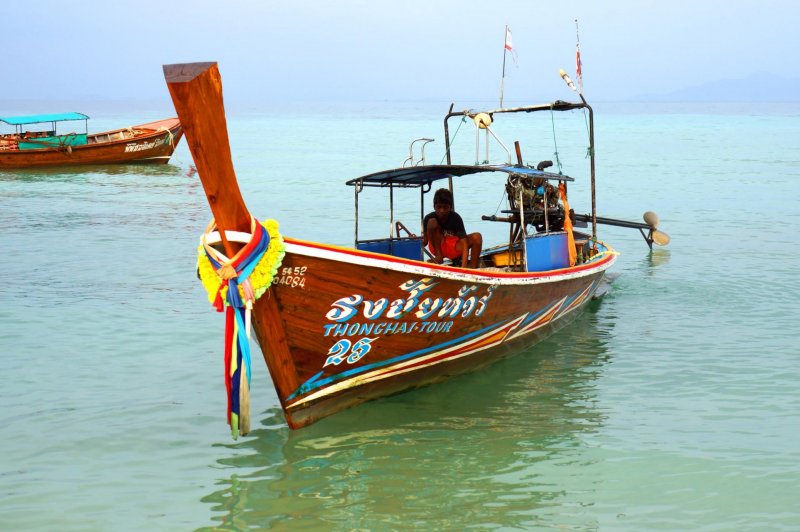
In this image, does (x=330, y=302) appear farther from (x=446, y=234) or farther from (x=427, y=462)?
(x=446, y=234)

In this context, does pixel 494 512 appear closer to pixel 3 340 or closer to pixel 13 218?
pixel 3 340

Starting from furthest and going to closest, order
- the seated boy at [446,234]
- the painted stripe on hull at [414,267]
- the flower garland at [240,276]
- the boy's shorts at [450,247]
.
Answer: the boy's shorts at [450,247] < the seated boy at [446,234] < the painted stripe on hull at [414,267] < the flower garland at [240,276]

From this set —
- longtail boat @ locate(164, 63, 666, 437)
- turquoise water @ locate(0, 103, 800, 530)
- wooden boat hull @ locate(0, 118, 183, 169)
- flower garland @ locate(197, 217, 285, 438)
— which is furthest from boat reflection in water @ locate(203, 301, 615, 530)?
wooden boat hull @ locate(0, 118, 183, 169)

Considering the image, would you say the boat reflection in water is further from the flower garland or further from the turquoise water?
the flower garland

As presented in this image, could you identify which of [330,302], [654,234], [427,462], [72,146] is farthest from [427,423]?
[72,146]

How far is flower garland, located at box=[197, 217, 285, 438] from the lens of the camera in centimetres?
603

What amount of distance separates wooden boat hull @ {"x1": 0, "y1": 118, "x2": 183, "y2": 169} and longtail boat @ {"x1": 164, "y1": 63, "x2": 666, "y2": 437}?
2461 centimetres

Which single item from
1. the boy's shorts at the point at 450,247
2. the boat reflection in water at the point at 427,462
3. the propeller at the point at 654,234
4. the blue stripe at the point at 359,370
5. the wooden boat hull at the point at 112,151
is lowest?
the boat reflection in water at the point at 427,462

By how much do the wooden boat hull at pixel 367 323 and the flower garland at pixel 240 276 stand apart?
162mm

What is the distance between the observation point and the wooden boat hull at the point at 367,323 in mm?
6496

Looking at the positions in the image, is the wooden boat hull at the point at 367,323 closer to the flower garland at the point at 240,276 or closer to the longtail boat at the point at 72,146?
the flower garland at the point at 240,276

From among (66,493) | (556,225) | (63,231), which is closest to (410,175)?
(556,225)

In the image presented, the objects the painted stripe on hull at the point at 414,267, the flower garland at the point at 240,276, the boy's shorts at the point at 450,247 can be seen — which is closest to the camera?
the flower garland at the point at 240,276

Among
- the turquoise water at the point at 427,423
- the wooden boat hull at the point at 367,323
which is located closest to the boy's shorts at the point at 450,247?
the wooden boat hull at the point at 367,323
